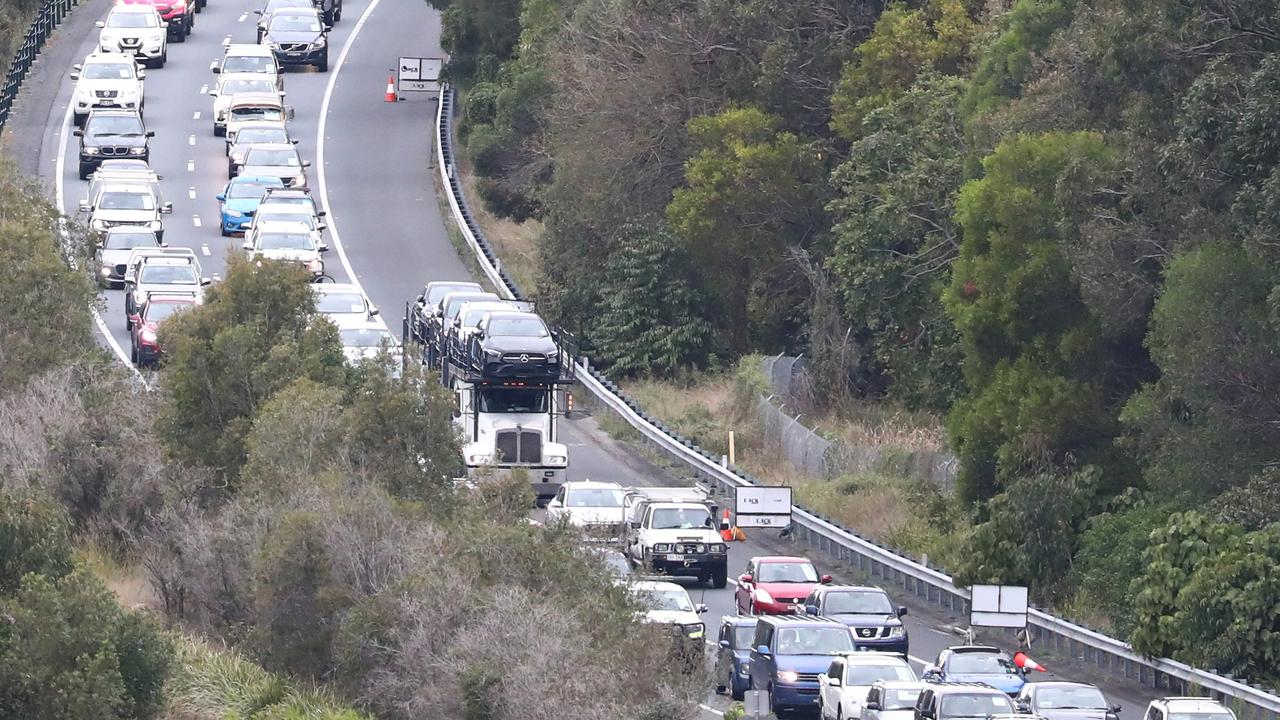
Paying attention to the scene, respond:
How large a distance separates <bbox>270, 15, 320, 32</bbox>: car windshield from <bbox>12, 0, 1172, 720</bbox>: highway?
56.5 inches

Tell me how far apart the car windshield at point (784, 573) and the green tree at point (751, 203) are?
22233 mm

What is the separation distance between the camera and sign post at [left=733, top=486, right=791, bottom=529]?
40.6m

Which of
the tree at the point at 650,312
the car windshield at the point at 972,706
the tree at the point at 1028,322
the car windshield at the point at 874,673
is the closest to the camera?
the car windshield at the point at 972,706

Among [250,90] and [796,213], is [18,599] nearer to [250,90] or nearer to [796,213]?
[796,213]

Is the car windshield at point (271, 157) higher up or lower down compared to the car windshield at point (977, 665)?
higher up

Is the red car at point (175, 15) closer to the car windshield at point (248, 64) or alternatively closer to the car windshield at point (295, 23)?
the car windshield at point (295, 23)

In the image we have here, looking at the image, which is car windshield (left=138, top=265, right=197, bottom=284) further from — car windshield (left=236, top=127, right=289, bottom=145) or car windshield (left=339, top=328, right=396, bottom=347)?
car windshield (left=236, top=127, right=289, bottom=145)

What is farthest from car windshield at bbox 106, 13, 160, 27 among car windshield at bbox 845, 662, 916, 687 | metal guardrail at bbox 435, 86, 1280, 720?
car windshield at bbox 845, 662, 916, 687

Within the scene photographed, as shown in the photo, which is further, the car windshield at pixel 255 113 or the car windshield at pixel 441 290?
the car windshield at pixel 255 113

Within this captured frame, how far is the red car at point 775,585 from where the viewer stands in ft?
117

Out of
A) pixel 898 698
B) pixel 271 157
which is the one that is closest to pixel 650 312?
pixel 271 157

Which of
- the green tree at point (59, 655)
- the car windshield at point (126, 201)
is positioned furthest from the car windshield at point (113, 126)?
the green tree at point (59, 655)

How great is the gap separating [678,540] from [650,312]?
21.1m

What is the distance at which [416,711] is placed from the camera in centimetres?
2808
